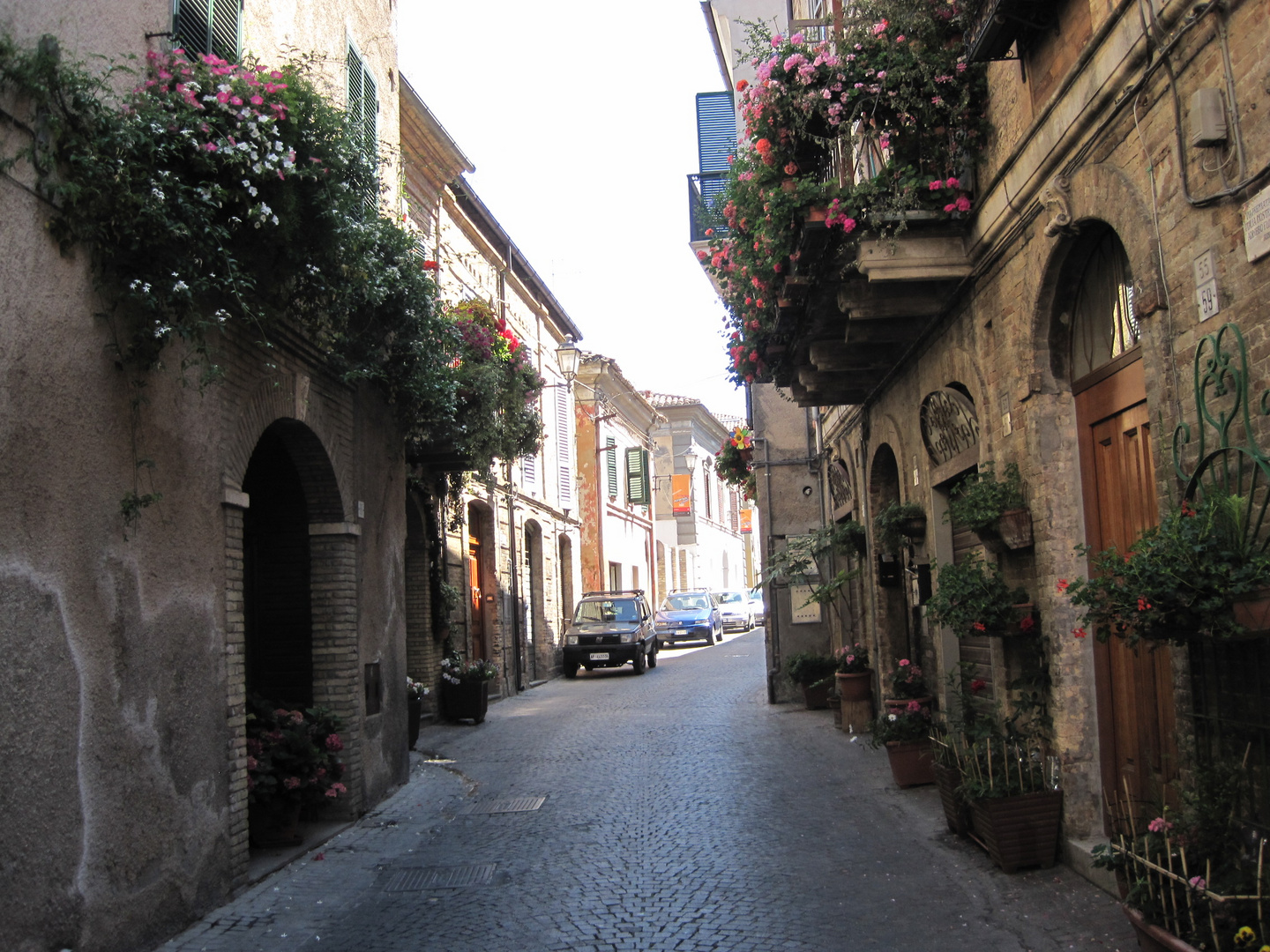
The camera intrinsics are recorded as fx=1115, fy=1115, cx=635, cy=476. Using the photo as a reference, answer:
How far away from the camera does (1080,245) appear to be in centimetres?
614

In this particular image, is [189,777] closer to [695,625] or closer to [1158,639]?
[1158,639]

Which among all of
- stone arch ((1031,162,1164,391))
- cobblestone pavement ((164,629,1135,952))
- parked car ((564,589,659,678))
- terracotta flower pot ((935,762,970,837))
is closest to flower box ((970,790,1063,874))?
cobblestone pavement ((164,629,1135,952))

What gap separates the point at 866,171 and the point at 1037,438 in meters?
4.40

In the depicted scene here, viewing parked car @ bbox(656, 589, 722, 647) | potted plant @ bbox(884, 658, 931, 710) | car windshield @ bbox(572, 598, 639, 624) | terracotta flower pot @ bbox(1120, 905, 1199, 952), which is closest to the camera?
terracotta flower pot @ bbox(1120, 905, 1199, 952)

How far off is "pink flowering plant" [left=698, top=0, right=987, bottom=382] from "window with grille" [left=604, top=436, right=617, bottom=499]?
2193 centimetres

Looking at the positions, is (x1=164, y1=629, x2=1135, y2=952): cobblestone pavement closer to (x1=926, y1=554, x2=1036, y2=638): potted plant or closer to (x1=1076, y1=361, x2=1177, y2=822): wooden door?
(x1=1076, y1=361, x2=1177, y2=822): wooden door

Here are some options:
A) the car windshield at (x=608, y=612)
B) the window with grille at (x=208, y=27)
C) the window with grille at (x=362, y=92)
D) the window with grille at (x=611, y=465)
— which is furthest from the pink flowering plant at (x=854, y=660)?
the window with grille at (x=611, y=465)

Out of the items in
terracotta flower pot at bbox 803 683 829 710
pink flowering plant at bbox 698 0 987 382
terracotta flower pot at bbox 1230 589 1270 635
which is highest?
pink flowering plant at bbox 698 0 987 382

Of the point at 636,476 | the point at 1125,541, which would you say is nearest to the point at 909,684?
the point at 1125,541

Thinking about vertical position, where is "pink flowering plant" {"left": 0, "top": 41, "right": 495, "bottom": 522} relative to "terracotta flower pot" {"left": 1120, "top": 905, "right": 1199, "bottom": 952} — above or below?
above

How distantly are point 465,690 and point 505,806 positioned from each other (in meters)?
5.81

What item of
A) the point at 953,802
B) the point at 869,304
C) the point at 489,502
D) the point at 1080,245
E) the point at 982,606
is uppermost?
the point at 869,304

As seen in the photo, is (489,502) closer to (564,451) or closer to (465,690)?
(465,690)

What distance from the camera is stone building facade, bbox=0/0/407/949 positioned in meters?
4.81
